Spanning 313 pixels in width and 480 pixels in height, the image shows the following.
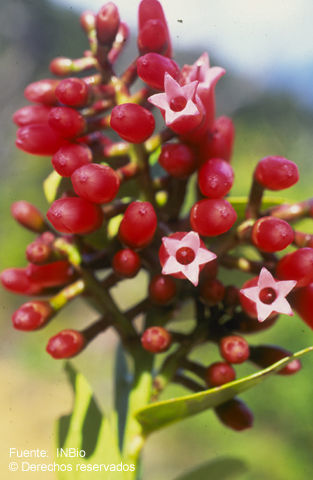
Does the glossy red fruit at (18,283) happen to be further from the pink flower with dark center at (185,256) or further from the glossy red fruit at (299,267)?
the glossy red fruit at (299,267)

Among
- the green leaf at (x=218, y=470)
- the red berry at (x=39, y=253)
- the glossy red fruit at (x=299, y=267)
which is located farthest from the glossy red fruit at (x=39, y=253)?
the green leaf at (x=218, y=470)

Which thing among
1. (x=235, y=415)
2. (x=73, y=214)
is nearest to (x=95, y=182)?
(x=73, y=214)

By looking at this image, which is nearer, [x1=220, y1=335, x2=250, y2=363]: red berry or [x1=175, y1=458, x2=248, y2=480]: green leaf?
[x1=220, y1=335, x2=250, y2=363]: red berry

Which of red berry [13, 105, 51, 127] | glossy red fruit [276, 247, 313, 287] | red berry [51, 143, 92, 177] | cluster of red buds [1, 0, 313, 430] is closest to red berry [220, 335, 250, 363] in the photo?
cluster of red buds [1, 0, 313, 430]

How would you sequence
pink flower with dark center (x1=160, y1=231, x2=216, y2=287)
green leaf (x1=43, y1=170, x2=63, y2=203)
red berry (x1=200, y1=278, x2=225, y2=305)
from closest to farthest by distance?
pink flower with dark center (x1=160, y1=231, x2=216, y2=287) < red berry (x1=200, y1=278, x2=225, y2=305) < green leaf (x1=43, y1=170, x2=63, y2=203)

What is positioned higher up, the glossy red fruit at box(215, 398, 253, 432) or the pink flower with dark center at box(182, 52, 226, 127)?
the pink flower with dark center at box(182, 52, 226, 127)

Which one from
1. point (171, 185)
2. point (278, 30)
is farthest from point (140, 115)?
point (278, 30)

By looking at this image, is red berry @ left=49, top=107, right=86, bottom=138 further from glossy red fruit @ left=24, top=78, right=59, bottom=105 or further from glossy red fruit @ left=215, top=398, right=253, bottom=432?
glossy red fruit @ left=215, top=398, right=253, bottom=432

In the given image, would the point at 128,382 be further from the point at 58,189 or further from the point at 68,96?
the point at 68,96

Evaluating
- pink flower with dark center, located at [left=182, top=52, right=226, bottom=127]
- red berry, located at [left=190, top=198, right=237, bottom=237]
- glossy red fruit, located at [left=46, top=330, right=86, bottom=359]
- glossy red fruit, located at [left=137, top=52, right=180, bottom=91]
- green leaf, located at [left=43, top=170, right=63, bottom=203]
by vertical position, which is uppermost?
glossy red fruit, located at [left=137, top=52, right=180, bottom=91]
